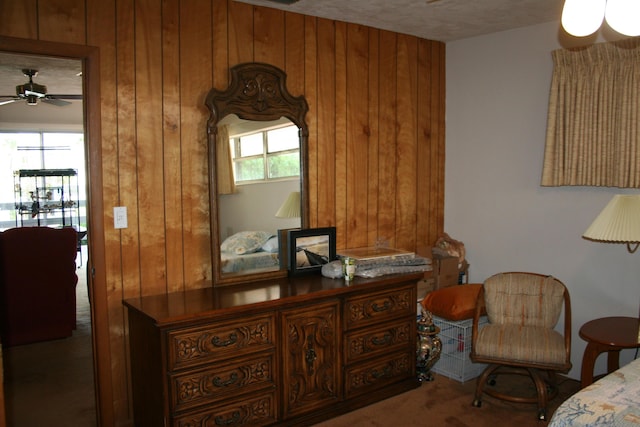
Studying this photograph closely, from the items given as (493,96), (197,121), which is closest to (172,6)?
(197,121)

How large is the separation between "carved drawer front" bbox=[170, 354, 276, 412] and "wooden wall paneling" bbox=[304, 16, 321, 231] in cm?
110

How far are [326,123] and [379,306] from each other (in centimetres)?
126

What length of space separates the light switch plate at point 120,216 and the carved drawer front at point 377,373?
4.97 feet

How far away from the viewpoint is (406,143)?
4.03 meters

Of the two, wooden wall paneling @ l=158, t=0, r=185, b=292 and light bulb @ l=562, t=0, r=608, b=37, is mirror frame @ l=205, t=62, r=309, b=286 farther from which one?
light bulb @ l=562, t=0, r=608, b=37

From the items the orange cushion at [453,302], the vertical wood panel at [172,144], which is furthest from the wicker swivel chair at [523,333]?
the vertical wood panel at [172,144]

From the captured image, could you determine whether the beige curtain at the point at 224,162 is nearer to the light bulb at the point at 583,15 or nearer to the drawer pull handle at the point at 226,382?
the drawer pull handle at the point at 226,382

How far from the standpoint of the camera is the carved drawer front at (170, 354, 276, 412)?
246cm

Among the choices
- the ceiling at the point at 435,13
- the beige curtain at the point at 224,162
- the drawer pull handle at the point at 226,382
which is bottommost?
the drawer pull handle at the point at 226,382

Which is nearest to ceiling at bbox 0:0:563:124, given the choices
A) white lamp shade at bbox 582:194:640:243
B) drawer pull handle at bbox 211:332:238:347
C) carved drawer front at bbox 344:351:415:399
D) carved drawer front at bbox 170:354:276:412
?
white lamp shade at bbox 582:194:640:243

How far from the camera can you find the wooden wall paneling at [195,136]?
2947 millimetres

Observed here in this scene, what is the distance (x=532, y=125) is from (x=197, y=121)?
7.65 ft

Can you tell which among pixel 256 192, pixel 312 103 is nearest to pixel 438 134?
pixel 312 103

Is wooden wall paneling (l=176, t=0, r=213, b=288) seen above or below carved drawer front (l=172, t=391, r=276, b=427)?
above
